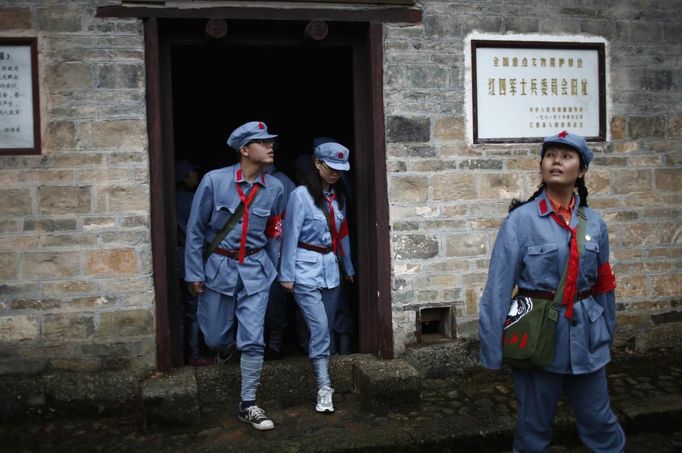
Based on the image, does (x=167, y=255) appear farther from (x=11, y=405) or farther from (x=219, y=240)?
(x=11, y=405)

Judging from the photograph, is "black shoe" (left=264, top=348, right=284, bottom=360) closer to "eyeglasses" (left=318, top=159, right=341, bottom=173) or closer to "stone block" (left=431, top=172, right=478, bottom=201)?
"eyeglasses" (left=318, top=159, right=341, bottom=173)

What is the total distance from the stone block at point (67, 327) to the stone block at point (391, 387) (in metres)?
2.04

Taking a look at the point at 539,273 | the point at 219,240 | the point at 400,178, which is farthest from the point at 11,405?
the point at 539,273

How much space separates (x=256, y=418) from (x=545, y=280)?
2.25 meters

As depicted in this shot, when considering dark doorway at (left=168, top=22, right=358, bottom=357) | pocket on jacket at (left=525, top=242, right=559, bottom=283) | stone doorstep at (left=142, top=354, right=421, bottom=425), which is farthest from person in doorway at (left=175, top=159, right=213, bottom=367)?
pocket on jacket at (left=525, top=242, right=559, bottom=283)

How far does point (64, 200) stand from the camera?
16.8 ft

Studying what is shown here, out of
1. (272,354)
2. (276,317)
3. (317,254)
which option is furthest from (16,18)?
(272,354)

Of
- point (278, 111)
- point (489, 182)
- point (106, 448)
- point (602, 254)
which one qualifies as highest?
point (278, 111)

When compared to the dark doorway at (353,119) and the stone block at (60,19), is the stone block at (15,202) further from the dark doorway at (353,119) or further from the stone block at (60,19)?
the stone block at (60,19)

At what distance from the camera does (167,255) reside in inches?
214

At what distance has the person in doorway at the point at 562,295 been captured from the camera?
3.43 m

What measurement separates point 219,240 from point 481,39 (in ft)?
8.71

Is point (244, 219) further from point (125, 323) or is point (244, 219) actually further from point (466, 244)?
point (466, 244)

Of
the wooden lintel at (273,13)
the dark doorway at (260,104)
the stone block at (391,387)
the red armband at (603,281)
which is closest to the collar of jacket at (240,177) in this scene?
the wooden lintel at (273,13)
